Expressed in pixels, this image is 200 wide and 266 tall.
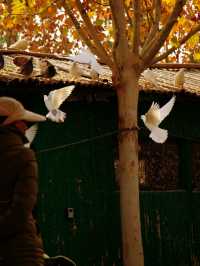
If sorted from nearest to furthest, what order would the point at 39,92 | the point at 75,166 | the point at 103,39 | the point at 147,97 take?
the point at 39,92 < the point at 75,166 < the point at 147,97 < the point at 103,39

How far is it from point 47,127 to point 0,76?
1482 millimetres

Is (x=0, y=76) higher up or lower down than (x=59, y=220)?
higher up

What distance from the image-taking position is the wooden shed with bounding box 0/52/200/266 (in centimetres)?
895

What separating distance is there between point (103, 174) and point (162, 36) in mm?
2960

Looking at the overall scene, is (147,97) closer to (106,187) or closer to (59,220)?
(106,187)

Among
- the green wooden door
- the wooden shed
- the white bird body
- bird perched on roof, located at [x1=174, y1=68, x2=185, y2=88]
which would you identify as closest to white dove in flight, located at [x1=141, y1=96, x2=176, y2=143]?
the wooden shed

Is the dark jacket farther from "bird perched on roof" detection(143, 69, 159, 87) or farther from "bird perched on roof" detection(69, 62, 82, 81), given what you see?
"bird perched on roof" detection(143, 69, 159, 87)

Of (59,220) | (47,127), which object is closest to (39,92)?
(47,127)

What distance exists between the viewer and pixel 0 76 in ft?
25.7

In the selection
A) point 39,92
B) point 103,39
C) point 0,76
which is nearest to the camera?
point 0,76

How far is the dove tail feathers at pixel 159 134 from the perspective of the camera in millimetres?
7680

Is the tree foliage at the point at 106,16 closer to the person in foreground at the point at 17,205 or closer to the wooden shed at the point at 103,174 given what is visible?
the wooden shed at the point at 103,174

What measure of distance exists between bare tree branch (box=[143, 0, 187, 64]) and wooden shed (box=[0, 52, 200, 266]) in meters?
1.06

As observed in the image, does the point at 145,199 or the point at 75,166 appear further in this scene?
the point at 145,199
